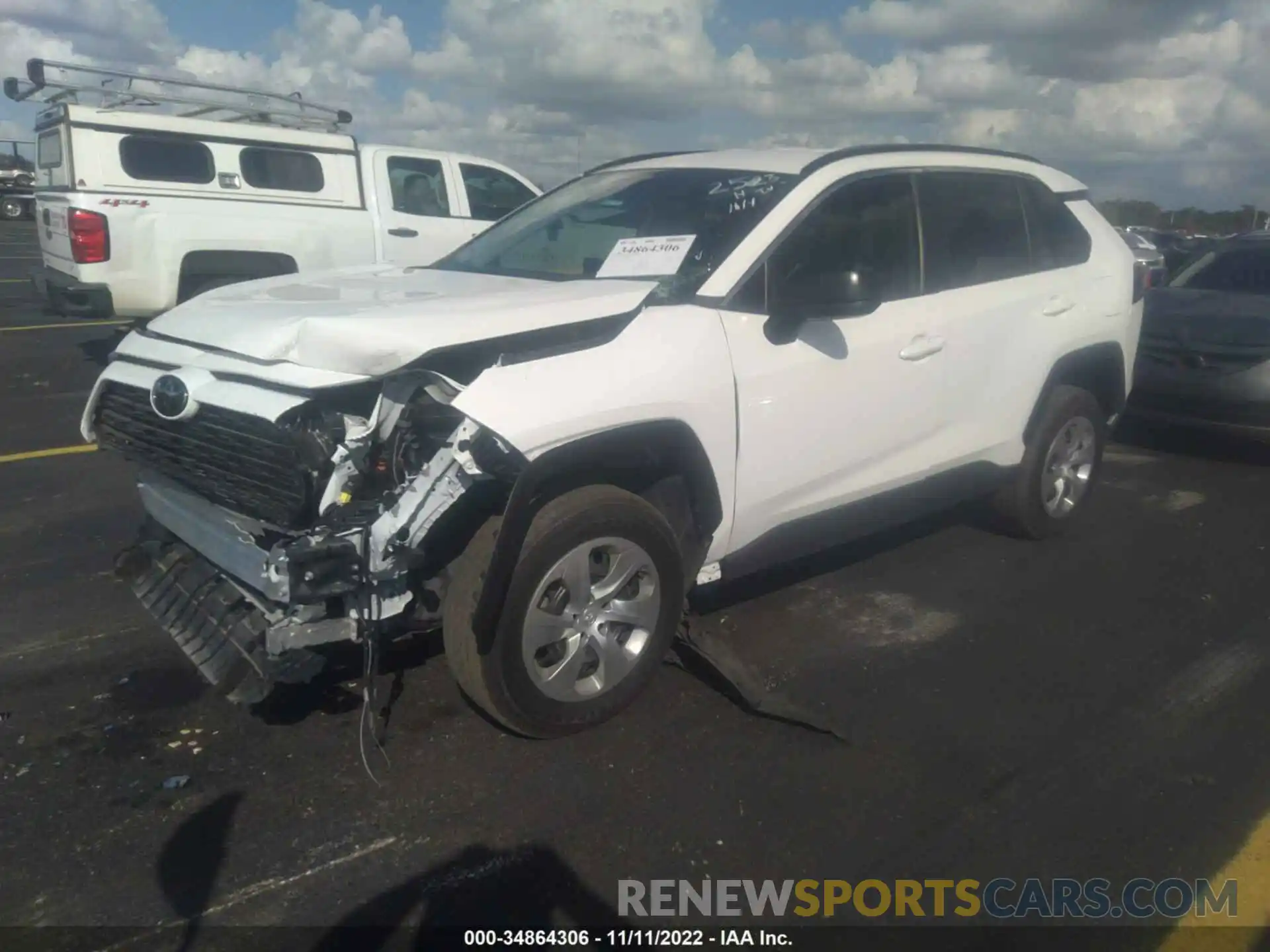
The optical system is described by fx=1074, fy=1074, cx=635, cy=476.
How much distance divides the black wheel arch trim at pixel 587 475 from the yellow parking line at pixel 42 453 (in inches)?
191

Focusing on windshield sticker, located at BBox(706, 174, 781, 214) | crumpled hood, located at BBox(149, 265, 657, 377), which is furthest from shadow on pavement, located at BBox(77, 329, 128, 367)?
windshield sticker, located at BBox(706, 174, 781, 214)

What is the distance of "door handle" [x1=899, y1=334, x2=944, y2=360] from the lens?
174 inches

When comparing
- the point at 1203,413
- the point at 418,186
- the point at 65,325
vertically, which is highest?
the point at 418,186

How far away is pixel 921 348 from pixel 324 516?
2569mm

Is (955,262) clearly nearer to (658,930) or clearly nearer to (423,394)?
(423,394)

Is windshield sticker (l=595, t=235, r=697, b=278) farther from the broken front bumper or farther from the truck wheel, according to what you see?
the broken front bumper

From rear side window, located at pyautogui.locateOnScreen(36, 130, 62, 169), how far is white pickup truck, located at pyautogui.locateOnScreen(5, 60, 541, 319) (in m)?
0.03

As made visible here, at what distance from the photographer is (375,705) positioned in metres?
3.81

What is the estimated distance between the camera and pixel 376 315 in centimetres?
336

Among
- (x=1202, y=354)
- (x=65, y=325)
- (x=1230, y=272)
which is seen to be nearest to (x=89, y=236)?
(x=65, y=325)

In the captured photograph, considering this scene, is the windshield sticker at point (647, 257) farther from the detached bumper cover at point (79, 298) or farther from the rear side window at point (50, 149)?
Result: the rear side window at point (50, 149)

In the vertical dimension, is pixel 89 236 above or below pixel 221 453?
above

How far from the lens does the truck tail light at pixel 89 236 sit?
31.6 feet

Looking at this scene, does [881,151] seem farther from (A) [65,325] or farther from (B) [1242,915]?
(A) [65,325]
